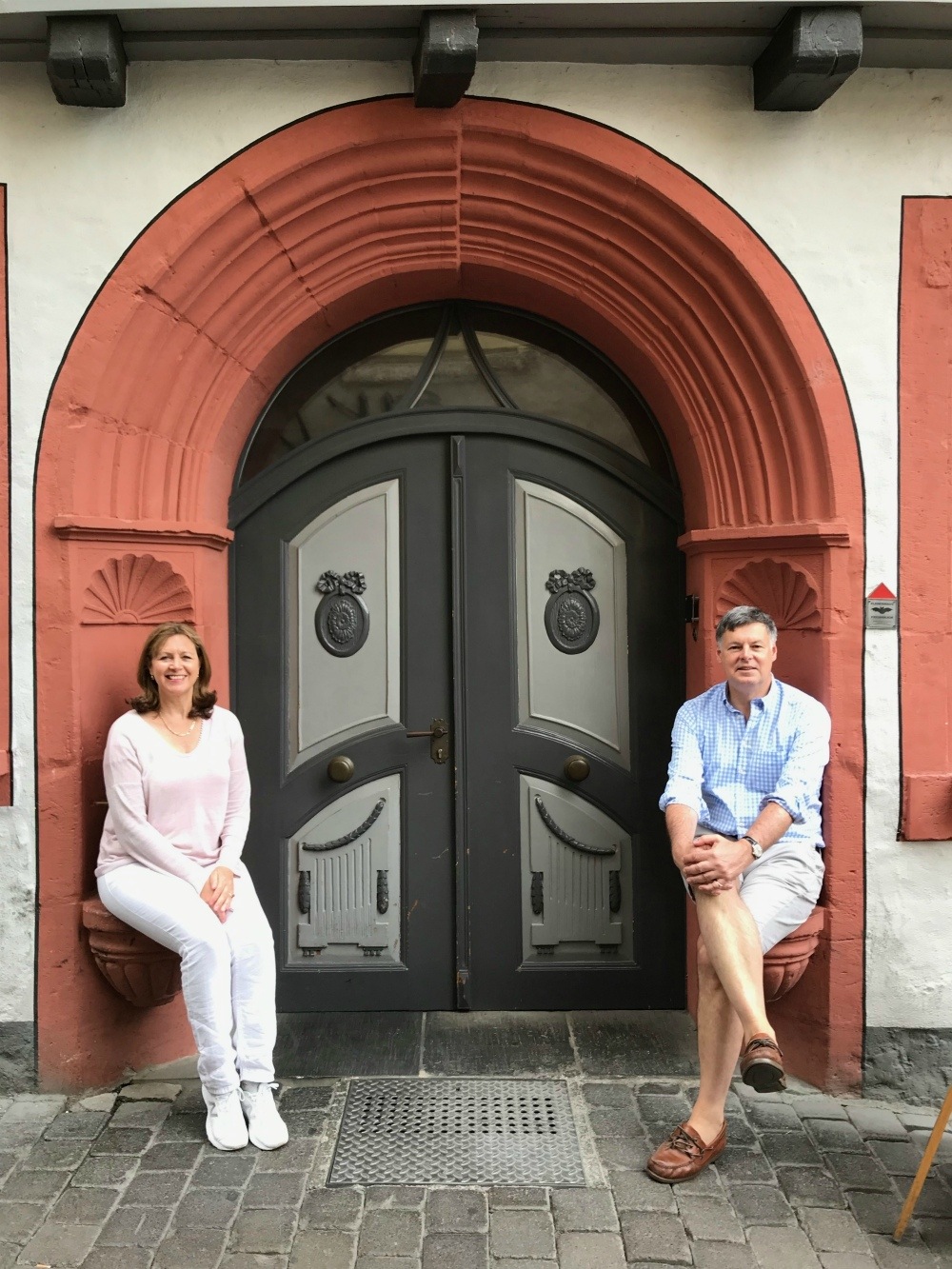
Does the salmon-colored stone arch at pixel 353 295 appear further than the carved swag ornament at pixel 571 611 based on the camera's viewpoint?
No

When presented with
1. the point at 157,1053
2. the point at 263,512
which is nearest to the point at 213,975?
the point at 157,1053

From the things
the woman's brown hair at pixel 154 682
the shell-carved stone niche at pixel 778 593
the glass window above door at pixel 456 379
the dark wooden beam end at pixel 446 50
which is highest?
the dark wooden beam end at pixel 446 50

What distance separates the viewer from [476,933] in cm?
461

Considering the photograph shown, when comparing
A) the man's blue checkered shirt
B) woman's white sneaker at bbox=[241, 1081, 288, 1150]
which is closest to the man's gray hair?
the man's blue checkered shirt

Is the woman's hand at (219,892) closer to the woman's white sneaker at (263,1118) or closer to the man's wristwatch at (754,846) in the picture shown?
the woman's white sneaker at (263,1118)

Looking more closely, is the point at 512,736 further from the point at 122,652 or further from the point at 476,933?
the point at 122,652

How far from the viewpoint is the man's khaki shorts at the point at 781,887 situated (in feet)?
11.8

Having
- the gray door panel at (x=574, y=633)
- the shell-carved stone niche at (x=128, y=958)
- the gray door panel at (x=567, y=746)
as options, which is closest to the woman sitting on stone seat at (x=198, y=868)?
the shell-carved stone niche at (x=128, y=958)

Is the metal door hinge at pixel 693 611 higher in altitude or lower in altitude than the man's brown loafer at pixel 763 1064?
higher

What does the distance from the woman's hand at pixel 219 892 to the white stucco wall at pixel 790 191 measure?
29.9 inches

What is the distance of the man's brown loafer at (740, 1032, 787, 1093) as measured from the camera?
10.0 feet

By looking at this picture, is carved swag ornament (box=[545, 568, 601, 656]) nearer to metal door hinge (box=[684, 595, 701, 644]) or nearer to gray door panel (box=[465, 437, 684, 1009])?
gray door panel (box=[465, 437, 684, 1009])

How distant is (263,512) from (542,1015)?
2403 millimetres

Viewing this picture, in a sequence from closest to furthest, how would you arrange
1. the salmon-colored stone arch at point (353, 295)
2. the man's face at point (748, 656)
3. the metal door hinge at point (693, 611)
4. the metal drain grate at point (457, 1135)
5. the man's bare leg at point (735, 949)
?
the man's bare leg at point (735, 949) → the metal drain grate at point (457, 1135) → the man's face at point (748, 656) → the salmon-colored stone arch at point (353, 295) → the metal door hinge at point (693, 611)
